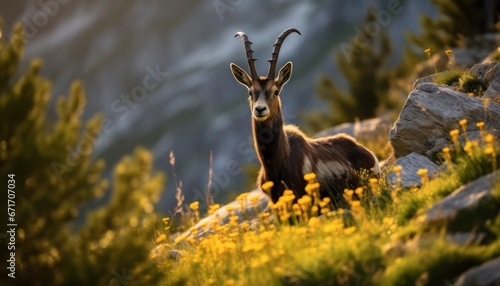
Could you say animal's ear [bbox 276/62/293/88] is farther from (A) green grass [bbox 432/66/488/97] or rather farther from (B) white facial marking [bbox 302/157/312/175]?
(A) green grass [bbox 432/66/488/97]

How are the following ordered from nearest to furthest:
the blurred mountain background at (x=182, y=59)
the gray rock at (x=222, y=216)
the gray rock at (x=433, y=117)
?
the gray rock at (x=222, y=216)
the gray rock at (x=433, y=117)
the blurred mountain background at (x=182, y=59)

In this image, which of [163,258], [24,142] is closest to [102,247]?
[24,142]

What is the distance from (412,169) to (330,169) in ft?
7.43

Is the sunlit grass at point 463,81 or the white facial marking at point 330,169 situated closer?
the sunlit grass at point 463,81

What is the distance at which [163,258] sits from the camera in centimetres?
844

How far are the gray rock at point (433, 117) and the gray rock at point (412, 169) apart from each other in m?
0.57

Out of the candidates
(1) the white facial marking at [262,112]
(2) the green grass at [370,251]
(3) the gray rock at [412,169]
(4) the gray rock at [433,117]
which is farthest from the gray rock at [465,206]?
(1) the white facial marking at [262,112]

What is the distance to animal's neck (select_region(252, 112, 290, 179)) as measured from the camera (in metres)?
10.1

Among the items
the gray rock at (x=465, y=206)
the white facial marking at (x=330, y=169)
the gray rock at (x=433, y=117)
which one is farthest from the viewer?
the white facial marking at (x=330, y=169)

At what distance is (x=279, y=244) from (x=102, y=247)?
5.99ft

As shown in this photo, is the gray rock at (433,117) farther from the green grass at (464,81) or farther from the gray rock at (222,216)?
the gray rock at (222,216)

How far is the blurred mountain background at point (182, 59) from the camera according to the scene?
462ft

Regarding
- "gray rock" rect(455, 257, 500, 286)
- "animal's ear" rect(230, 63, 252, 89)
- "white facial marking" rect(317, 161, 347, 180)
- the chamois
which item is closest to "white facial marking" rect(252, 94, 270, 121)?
the chamois

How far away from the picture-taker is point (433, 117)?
9.41 metres
